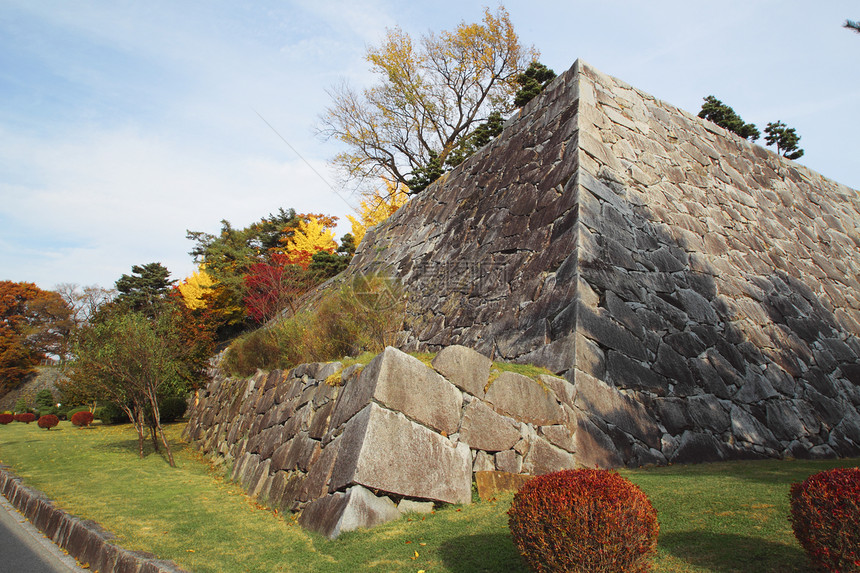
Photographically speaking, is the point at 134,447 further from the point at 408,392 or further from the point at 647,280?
the point at 647,280

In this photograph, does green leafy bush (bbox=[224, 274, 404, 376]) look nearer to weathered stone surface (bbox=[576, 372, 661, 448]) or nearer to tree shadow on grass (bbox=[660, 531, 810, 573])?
weathered stone surface (bbox=[576, 372, 661, 448])

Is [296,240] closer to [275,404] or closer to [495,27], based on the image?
[495,27]

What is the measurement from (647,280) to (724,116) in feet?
28.1

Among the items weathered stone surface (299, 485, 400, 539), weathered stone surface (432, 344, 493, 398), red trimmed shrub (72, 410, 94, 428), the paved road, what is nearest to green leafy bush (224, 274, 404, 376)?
weathered stone surface (432, 344, 493, 398)

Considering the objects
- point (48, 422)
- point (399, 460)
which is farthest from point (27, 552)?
point (48, 422)

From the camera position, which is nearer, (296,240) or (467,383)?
(467,383)

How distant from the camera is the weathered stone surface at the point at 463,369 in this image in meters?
5.83

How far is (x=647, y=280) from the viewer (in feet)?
27.7

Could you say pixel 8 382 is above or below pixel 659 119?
below

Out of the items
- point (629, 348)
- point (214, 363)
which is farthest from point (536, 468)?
point (214, 363)

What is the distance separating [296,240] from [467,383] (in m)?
23.0

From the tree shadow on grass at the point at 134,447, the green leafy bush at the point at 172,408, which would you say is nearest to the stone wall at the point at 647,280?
the tree shadow on grass at the point at 134,447

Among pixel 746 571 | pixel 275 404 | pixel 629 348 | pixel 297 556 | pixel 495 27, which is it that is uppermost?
pixel 495 27

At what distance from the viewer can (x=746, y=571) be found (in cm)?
315
